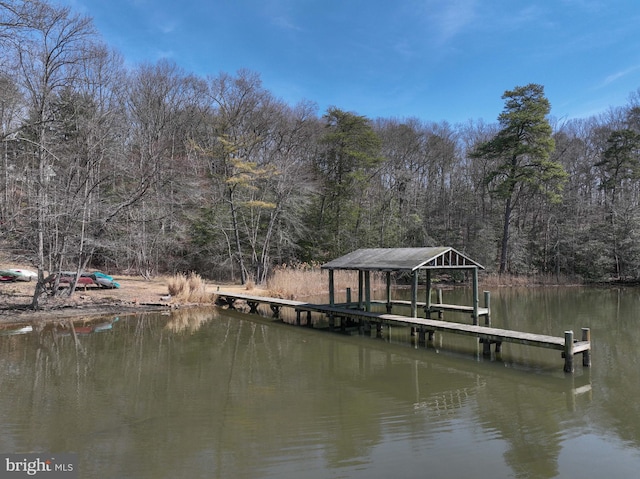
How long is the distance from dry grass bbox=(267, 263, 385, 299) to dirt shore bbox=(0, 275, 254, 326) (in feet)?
10.1

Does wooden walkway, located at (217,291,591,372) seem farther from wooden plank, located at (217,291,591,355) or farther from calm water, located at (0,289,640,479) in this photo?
calm water, located at (0,289,640,479)

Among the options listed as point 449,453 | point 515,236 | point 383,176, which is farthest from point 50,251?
point 515,236

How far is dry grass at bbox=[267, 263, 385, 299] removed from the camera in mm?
19422

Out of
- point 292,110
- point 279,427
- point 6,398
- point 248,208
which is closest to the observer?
point 279,427

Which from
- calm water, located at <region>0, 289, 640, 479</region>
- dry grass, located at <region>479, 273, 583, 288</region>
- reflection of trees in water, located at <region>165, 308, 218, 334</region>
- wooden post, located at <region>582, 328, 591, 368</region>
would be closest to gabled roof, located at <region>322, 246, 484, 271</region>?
calm water, located at <region>0, 289, 640, 479</region>

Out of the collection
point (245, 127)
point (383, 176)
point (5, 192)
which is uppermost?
point (245, 127)

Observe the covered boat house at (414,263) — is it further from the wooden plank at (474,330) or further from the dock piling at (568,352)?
the dock piling at (568,352)

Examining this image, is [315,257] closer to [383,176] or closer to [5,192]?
[383,176]

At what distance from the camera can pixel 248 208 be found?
1097 inches

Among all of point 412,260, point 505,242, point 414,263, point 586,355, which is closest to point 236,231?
point 412,260

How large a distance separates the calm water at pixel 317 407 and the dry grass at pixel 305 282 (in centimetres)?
734

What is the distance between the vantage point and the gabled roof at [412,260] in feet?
38.6

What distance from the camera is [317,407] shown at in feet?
21.8

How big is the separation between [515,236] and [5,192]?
98.9 feet
